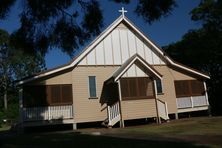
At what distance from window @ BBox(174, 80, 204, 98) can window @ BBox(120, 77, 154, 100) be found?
3.41 m

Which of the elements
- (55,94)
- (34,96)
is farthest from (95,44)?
(34,96)

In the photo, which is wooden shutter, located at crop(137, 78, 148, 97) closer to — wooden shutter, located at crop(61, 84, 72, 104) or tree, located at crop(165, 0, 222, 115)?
wooden shutter, located at crop(61, 84, 72, 104)

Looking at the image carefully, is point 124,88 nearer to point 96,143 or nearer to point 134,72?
point 134,72

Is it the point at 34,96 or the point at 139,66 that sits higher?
the point at 139,66

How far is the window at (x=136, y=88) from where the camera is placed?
78.0 ft

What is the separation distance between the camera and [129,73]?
79.5 feet

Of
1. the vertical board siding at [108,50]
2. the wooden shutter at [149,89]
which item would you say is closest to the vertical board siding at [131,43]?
the vertical board siding at [108,50]

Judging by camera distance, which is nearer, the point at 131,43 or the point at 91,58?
the point at 91,58

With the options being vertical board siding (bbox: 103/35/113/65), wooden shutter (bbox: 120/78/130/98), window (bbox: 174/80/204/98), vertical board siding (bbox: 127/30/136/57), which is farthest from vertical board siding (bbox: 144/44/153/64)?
wooden shutter (bbox: 120/78/130/98)

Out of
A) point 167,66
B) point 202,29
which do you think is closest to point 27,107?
point 167,66

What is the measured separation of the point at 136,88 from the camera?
24.2 m

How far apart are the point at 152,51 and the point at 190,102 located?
16.3ft

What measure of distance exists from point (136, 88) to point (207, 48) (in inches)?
460

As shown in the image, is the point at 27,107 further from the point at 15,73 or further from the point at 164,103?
the point at 15,73
